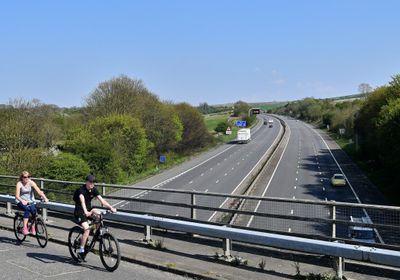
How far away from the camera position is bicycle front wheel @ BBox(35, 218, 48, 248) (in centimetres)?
1184

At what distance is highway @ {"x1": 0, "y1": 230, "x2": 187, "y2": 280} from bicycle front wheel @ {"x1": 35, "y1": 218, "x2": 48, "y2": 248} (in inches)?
5.6

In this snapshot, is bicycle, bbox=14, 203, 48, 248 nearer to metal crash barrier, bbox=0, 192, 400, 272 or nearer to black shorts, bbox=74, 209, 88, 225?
metal crash barrier, bbox=0, 192, 400, 272

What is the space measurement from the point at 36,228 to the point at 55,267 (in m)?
2.51

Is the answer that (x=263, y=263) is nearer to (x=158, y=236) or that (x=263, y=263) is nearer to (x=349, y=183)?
(x=158, y=236)

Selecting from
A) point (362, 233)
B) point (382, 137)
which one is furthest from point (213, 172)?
point (362, 233)

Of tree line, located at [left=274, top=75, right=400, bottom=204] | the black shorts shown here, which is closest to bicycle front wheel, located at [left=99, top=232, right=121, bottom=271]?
the black shorts

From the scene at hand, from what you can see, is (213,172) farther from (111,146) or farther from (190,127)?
(190,127)

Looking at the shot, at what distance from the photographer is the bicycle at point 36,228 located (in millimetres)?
11884

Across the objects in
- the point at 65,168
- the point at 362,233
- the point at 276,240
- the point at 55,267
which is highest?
the point at 276,240

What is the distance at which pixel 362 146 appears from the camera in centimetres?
8131

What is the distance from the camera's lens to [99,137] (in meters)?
63.0

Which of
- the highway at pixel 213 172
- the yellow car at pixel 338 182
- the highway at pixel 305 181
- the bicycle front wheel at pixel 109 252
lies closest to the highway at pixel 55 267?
the bicycle front wheel at pixel 109 252

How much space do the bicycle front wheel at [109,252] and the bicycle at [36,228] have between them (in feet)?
9.12

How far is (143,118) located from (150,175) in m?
12.2
